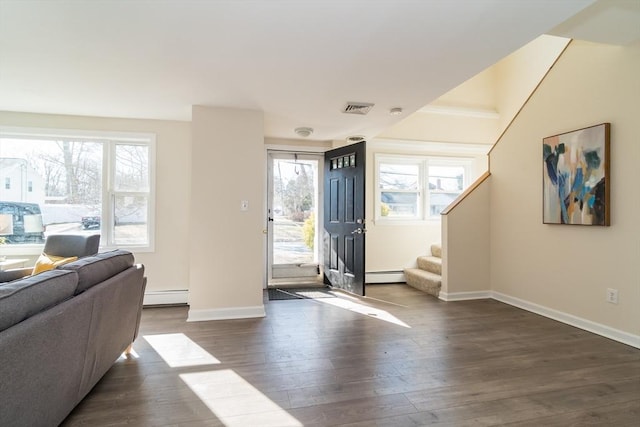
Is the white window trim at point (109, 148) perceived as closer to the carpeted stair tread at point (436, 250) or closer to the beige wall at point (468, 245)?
the beige wall at point (468, 245)

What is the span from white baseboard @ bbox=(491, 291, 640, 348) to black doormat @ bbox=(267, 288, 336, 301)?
2.35m

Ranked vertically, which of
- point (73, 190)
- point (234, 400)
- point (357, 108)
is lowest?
point (234, 400)

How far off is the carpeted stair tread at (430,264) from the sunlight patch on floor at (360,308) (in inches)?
55.7

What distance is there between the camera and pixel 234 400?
77.7 inches

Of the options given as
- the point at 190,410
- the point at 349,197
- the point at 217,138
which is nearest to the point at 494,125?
the point at 349,197

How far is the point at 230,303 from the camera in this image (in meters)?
3.54

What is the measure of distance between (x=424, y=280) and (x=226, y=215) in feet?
9.93

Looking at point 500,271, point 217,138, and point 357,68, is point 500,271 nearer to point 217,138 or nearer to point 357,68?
point 357,68

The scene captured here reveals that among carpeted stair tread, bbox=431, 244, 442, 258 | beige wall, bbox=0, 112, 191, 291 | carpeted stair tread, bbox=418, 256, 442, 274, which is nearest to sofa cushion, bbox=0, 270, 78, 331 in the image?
beige wall, bbox=0, 112, 191, 291

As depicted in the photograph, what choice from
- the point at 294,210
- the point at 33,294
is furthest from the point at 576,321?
the point at 33,294

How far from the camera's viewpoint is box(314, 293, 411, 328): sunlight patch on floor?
349cm

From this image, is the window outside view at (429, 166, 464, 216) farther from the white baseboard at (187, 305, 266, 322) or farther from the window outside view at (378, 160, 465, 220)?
the white baseboard at (187, 305, 266, 322)

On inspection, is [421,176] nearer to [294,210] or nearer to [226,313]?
[294,210]

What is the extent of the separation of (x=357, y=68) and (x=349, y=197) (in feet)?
7.28
